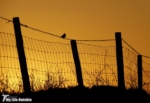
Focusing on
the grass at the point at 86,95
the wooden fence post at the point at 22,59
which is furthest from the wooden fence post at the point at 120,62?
the wooden fence post at the point at 22,59

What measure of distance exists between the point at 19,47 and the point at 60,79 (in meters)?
2.36

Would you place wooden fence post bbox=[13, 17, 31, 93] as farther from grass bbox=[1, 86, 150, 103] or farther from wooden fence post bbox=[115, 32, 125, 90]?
wooden fence post bbox=[115, 32, 125, 90]

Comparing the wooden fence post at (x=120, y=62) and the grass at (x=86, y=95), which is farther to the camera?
the wooden fence post at (x=120, y=62)

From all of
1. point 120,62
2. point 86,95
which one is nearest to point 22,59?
point 86,95

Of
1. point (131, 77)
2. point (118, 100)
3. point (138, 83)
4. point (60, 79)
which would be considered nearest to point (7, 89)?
point (60, 79)

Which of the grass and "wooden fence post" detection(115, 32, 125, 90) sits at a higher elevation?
"wooden fence post" detection(115, 32, 125, 90)

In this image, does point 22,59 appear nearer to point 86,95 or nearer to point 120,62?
point 86,95

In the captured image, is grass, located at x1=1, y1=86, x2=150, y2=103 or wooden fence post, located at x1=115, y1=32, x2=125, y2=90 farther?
wooden fence post, located at x1=115, y1=32, x2=125, y2=90

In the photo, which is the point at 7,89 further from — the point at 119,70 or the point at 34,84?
the point at 119,70

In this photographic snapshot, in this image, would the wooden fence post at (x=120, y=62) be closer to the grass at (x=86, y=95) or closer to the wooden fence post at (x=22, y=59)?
the grass at (x=86, y=95)

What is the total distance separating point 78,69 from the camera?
10.8 meters

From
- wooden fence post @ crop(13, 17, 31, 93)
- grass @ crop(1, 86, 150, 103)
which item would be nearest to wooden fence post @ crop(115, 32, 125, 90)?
grass @ crop(1, 86, 150, 103)

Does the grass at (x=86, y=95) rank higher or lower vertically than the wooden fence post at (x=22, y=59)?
lower

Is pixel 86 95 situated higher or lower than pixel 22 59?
lower
